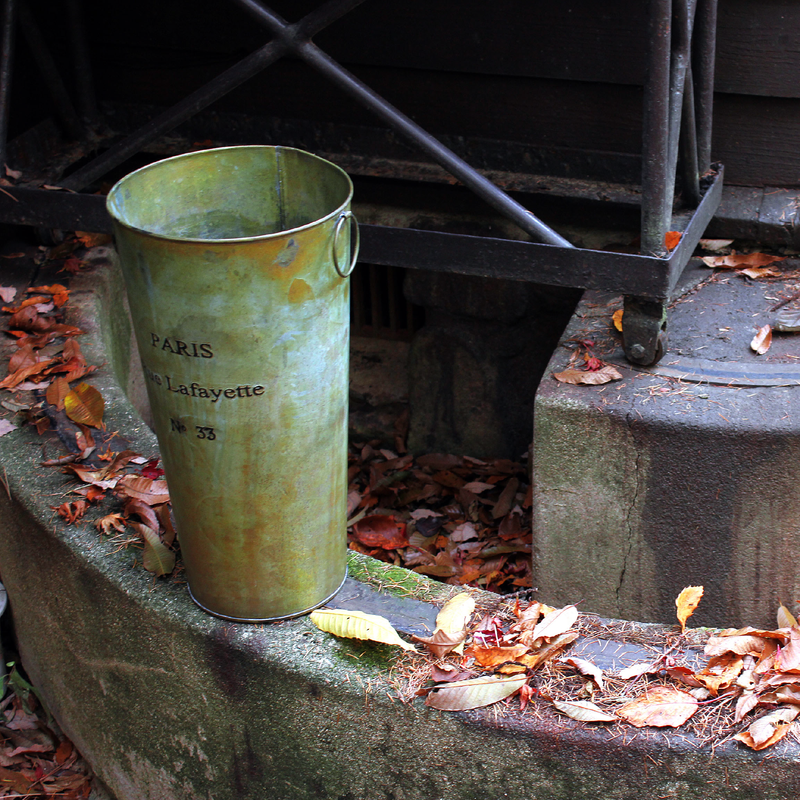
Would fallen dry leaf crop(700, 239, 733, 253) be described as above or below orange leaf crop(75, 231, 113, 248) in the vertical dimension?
above

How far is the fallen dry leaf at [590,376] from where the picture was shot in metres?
2.71

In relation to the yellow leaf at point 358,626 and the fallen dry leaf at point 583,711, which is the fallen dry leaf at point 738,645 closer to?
the fallen dry leaf at point 583,711

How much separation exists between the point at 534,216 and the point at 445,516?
1.53m

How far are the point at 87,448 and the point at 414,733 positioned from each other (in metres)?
1.32

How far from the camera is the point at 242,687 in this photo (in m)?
2.12

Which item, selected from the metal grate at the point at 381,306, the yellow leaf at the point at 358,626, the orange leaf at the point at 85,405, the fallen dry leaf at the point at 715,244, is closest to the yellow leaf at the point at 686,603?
the yellow leaf at the point at 358,626

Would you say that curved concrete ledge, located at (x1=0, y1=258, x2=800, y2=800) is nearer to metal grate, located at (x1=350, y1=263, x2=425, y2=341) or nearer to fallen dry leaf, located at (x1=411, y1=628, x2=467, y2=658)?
fallen dry leaf, located at (x1=411, y1=628, x2=467, y2=658)

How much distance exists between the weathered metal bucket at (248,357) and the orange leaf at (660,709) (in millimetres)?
767

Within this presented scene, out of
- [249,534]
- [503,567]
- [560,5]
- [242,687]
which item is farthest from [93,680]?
[560,5]

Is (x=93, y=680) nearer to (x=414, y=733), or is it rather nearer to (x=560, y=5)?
(x=414, y=733)

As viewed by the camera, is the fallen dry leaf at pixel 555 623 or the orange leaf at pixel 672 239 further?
the orange leaf at pixel 672 239

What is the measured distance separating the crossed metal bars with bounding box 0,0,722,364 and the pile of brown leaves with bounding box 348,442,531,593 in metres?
Result: 1.16

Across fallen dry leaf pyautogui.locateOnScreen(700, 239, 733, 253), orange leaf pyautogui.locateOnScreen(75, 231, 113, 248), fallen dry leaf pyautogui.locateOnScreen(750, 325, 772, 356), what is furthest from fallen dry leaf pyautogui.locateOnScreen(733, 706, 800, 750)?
orange leaf pyautogui.locateOnScreen(75, 231, 113, 248)

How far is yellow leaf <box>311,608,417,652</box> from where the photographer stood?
2.03m
